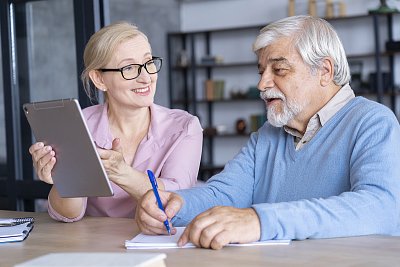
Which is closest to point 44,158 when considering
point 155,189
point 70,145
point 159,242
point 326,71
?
point 70,145

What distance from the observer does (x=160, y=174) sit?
2742 millimetres

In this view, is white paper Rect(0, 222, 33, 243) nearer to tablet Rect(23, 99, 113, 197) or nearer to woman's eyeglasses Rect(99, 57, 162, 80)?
tablet Rect(23, 99, 113, 197)

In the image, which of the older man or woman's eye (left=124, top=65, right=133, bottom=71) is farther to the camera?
woman's eye (left=124, top=65, right=133, bottom=71)

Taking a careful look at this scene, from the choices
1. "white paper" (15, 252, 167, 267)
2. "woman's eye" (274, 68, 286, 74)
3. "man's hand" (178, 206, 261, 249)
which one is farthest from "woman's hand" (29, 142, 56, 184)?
"white paper" (15, 252, 167, 267)

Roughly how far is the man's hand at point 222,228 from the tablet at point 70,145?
0.36 metres

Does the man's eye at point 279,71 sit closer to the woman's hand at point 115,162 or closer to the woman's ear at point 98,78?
the woman's hand at point 115,162

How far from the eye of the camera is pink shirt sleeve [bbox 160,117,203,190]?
2664 millimetres

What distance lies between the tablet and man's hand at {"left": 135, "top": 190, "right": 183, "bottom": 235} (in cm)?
11

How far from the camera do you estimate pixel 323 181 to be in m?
2.23

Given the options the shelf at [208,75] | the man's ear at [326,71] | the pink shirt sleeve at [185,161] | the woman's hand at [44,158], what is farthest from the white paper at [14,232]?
the shelf at [208,75]

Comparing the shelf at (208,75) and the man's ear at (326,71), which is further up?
the man's ear at (326,71)

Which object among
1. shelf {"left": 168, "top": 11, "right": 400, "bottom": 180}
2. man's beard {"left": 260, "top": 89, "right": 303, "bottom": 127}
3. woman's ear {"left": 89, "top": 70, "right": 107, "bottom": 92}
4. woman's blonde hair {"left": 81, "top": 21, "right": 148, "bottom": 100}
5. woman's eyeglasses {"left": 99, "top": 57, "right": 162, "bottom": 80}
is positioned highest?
woman's blonde hair {"left": 81, "top": 21, "right": 148, "bottom": 100}

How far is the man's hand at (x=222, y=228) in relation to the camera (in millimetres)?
1778

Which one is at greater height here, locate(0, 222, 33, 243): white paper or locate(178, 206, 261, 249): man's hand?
locate(178, 206, 261, 249): man's hand
